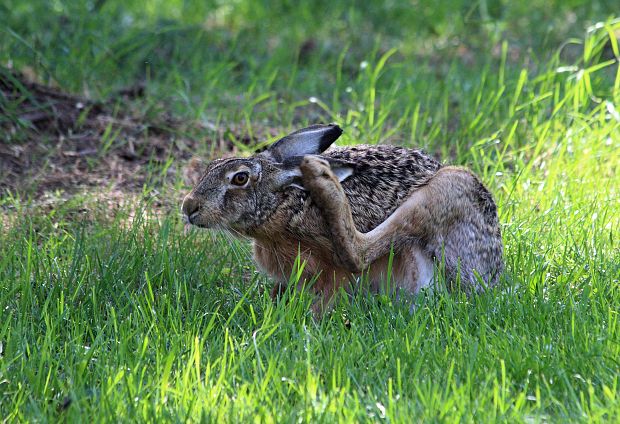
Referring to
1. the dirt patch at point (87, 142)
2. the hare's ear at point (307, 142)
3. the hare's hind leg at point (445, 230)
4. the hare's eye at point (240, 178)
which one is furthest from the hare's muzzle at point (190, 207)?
the dirt patch at point (87, 142)

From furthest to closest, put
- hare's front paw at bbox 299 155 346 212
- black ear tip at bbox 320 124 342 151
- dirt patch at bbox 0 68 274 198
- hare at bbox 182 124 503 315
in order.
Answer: dirt patch at bbox 0 68 274 198
black ear tip at bbox 320 124 342 151
hare at bbox 182 124 503 315
hare's front paw at bbox 299 155 346 212

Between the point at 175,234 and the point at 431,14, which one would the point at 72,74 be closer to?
the point at 175,234

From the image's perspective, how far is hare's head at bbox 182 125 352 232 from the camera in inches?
192

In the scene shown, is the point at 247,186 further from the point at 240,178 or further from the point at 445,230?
the point at 445,230

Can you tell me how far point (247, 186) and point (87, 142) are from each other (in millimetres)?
2532

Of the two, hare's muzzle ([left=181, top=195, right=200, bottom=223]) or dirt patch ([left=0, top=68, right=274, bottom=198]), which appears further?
dirt patch ([left=0, top=68, right=274, bottom=198])

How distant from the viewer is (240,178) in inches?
193

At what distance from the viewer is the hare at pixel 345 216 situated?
4.83m

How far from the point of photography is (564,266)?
5.18m

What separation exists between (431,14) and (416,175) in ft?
16.6

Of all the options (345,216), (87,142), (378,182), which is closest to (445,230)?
(378,182)

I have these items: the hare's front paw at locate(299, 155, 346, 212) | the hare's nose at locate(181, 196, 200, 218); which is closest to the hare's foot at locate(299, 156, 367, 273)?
the hare's front paw at locate(299, 155, 346, 212)

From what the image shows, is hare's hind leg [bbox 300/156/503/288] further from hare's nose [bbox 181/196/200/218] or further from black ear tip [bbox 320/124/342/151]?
hare's nose [bbox 181/196/200/218]

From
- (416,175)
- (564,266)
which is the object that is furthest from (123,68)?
(564,266)
